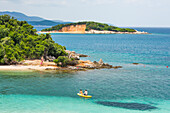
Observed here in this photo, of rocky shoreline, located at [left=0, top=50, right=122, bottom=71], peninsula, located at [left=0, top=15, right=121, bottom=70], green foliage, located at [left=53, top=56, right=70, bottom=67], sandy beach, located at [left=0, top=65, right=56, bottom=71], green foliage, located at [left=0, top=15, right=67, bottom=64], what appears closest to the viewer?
sandy beach, located at [left=0, top=65, right=56, bottom=71]

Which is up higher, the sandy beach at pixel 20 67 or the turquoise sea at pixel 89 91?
the sandy beach at pixel 20 67

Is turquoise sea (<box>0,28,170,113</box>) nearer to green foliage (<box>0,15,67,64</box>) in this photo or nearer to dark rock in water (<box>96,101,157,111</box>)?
dark rock in water (<box>96,101,157,111</box>)

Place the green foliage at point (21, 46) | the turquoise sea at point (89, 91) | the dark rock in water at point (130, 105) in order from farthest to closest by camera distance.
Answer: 1. the green foliage at point (21, 46)
2. the dark rock in water at point (130, 105)
3. the turquoise sea at point (89, 91)

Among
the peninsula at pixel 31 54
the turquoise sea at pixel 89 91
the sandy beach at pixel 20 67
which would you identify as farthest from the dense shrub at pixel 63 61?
the turquoise sea at pixel 89 91

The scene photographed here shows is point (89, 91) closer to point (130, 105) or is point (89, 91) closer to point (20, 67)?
point (130, 105)

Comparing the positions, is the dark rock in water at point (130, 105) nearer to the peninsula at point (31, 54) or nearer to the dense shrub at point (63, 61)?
the peninsula at point (31, 54)

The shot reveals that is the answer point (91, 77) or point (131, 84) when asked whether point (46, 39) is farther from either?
point (131, 84)

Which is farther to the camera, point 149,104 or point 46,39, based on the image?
point 46,39

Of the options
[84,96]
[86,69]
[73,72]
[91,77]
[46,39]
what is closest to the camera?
[84,96]

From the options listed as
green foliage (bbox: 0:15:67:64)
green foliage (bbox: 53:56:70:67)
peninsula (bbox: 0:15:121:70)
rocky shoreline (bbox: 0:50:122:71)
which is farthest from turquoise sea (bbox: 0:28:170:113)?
green foliage (bbox: 0:15:67:64)

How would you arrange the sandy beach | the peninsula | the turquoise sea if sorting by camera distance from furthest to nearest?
1. the peninsula
2. the sandy beach
3. the turquoise sea

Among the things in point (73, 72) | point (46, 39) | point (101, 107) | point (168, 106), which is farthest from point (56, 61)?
point (168, 106)

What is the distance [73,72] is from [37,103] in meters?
27.7

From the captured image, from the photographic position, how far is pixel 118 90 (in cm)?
5194
